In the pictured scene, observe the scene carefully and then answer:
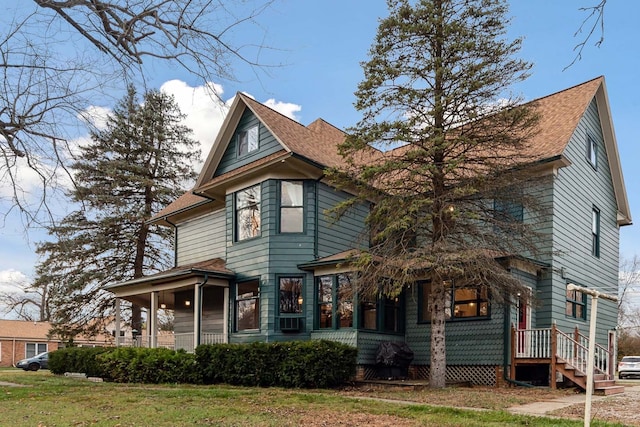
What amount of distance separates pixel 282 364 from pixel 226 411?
15.2ft

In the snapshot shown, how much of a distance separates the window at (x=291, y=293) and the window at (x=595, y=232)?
971 cm

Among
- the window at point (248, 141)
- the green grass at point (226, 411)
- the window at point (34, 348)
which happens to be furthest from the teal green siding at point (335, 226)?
the window at point (34, 348)

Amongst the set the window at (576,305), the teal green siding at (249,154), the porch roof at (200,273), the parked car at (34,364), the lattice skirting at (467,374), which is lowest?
the parked car at (34,364)

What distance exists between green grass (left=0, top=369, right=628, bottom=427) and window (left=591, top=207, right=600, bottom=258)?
37.7 feet

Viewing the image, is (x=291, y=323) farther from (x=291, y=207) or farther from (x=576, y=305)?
(x=576, y=305)

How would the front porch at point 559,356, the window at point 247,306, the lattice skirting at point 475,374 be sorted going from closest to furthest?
the front porch at point 559,356
the lattice skirting at point 475,374
the window at point 247,306

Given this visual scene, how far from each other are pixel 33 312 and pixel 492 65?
5193 cm

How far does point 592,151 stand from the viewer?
18.3 meters

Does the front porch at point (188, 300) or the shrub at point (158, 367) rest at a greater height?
the front porch at point (188, 300)

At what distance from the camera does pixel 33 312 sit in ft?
172

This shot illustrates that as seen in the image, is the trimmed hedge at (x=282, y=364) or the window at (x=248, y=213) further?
the window at (x=248, y=213)

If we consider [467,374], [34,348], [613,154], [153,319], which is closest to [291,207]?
[153,319]

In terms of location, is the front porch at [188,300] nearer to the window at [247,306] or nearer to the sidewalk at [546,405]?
the window at [247,306]

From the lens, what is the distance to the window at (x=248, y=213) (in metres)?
16.7
